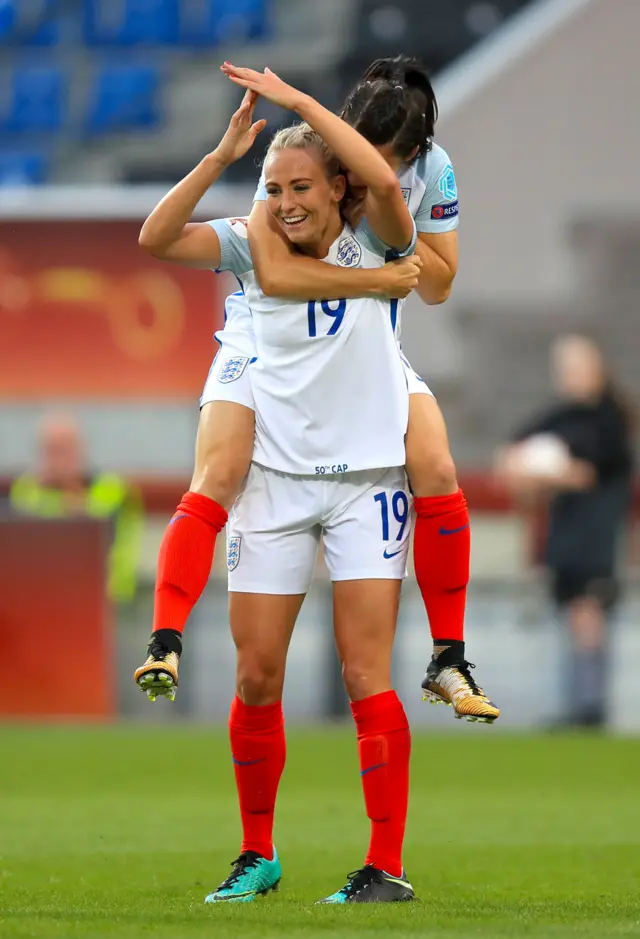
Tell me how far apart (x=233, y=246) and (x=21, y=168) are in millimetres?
13598

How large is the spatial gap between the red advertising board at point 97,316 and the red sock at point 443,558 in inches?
460

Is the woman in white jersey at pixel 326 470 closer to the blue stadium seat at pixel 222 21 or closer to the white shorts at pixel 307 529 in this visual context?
the white shorts at pixel 307 529

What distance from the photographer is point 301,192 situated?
388cm

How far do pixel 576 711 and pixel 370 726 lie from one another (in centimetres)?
607

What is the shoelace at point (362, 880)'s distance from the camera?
12.8ft

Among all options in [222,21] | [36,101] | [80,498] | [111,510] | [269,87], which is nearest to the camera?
[269,87]

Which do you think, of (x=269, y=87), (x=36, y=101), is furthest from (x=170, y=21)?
(x=269, y=87)

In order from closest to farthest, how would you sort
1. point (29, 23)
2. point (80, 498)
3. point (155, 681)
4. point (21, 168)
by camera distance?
point (155, 681)
point (80, 498)
point (21, 168)
point (29, 23)

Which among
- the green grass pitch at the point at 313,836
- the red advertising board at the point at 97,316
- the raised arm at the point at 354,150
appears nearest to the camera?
the green grass pitch at the point at 313,836

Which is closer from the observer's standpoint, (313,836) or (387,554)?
(387,554)

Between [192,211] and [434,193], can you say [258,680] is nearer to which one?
[192,211]

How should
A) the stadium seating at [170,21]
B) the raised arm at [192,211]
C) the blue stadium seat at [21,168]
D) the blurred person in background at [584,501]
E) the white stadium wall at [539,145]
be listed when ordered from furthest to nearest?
the stadium seating at [170,21], the blue stadium seat at [21,168], the white stadium wall at [539,145], the blurred person in background at [584,501], the raised arm at [192,211]

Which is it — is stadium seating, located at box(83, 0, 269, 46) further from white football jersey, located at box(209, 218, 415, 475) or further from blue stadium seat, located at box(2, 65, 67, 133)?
white football jersey, located at box(209, 218, 415, 475)

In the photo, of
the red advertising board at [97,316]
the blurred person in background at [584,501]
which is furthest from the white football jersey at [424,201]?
the red advertising board at [97,316]
